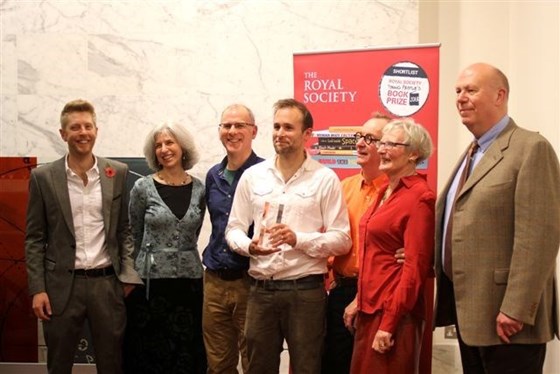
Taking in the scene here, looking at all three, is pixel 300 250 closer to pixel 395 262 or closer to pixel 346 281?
pixel 346 281

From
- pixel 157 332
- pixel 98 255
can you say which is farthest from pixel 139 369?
pixel 98 255

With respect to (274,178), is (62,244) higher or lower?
lower

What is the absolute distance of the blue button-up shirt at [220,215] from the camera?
9.58 feet

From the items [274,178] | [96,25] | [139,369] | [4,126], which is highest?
[96,25]

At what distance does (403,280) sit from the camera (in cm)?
233

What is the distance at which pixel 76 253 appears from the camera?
9.80ft

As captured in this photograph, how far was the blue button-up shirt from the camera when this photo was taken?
292cm

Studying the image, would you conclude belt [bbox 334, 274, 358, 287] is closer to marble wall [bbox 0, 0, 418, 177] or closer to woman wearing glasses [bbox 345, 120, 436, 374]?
woman wearing glasses [bbox 345, 120, 436, 374]

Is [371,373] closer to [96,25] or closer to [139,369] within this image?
[139,369]

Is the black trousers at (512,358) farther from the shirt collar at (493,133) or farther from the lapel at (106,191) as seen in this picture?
the lapel at (106,191)

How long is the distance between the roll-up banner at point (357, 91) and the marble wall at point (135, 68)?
0.64m

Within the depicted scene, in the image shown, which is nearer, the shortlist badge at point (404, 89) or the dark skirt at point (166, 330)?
the dark skirt at point (166, 330)

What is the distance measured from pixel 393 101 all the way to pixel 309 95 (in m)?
0.51

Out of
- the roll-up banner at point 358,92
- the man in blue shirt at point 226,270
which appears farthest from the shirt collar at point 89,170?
the roll-up banner at point 358,92
